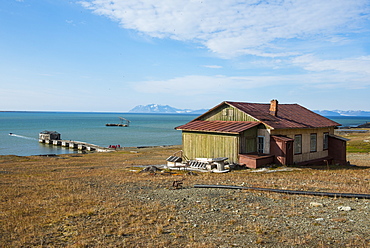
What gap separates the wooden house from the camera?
75.1 feet

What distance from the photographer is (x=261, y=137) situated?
23.7m

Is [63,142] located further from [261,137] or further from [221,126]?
[261,137]

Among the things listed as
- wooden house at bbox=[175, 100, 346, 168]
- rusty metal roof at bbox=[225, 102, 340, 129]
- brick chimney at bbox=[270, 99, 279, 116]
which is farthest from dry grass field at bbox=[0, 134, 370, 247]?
brick chimney at bbox=[270, 99, 279, 116]

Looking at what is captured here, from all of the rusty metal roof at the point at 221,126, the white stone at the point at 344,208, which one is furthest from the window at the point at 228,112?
the white stone at the point at 344,208

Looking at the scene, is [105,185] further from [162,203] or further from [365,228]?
[365,228]

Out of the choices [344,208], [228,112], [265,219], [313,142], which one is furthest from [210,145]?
[265,219]

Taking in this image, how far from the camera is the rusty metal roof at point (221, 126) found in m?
23.0

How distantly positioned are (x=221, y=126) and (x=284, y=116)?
239 inches

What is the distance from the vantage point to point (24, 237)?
8289 mm

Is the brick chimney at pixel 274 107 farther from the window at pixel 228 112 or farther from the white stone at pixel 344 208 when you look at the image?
the white stone at pixel 344 208

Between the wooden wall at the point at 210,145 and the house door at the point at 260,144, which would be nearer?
the wooden wall at the point at 210,145

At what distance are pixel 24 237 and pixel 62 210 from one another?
2.64 metres

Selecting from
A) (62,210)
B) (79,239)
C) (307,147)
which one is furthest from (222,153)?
(79,239)

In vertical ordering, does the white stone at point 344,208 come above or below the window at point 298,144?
below
